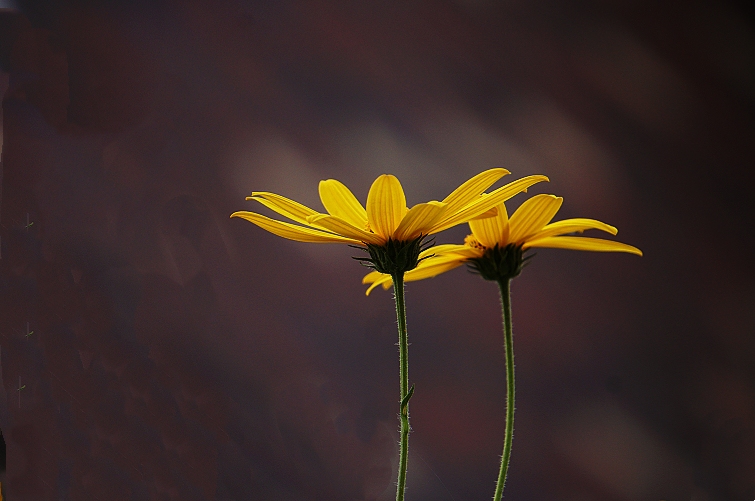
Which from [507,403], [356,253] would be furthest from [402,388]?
[356,253]

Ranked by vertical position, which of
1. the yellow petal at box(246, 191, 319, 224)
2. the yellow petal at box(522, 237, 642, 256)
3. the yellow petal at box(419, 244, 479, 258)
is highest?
the yellow petal at box(522, 237, 642, 256)

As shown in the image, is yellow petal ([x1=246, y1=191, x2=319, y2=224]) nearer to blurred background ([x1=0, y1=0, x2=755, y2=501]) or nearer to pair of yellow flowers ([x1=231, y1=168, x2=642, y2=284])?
pair of yellow flowers ([x1=231, y1=168, x2=642, y2=284])

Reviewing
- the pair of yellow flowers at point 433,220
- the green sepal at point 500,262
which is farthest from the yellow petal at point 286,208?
the green sepal at point 500,262

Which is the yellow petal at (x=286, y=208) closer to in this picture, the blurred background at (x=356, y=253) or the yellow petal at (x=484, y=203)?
the yellow petal at (x=484, y=203)

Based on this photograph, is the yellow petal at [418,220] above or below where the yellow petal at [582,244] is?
below

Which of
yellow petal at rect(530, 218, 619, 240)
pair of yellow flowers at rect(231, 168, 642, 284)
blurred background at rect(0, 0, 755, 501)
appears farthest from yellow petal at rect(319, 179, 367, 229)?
blurred background at rect(0, 0, 755, 501)

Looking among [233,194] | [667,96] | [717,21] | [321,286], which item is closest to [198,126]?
[233,194]

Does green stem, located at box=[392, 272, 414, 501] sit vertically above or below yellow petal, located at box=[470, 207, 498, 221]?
below
